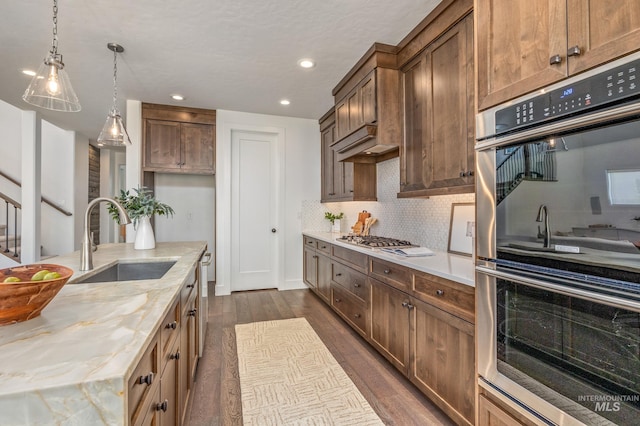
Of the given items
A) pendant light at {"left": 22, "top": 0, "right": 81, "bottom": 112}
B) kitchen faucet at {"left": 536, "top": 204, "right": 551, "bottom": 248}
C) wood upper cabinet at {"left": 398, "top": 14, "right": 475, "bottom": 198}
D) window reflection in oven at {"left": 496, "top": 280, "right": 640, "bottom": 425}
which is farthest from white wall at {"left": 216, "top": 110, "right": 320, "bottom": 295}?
kitchen faucet at {"left": 536, "top": 204, "right": 551, "bottom": 248}

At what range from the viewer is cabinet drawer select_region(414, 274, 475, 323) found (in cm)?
159

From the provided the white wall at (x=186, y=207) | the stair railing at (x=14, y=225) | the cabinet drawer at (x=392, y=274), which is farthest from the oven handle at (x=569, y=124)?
the stair railing at (x=14, y=225)

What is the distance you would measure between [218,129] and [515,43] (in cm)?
392

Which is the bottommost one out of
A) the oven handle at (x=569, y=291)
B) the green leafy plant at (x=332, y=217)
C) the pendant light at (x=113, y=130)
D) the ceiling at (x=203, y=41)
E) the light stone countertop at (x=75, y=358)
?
the light stone countertop at (x=75, y=358)

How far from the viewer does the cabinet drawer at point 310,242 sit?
4262 mm

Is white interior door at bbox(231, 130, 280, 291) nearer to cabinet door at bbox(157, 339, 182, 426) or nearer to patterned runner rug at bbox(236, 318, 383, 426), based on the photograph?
patterned runner rug at bbox(236, 318, 383, 426)

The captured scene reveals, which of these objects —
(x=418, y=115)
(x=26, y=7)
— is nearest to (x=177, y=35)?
(x=26, y=7)

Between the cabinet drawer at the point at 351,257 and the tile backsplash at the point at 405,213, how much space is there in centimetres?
59

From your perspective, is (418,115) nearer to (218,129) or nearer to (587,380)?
(587,380)

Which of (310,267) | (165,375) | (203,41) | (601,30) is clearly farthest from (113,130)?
(601,30)

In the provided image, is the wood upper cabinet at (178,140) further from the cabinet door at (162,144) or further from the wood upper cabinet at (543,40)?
the wood upper cabinet at (543,40)

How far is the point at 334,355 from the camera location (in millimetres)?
2621

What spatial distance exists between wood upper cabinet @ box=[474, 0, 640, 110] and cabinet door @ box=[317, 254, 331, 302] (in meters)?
2.68

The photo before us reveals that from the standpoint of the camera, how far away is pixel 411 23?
7.65ft
